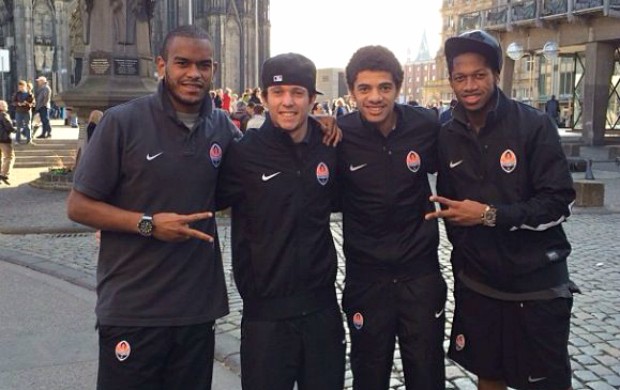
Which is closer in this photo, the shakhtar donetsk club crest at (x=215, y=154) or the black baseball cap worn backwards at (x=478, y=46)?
the shakhtar donetsk club crest at (x=215, y=154)

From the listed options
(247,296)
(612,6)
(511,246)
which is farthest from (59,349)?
(612,6)

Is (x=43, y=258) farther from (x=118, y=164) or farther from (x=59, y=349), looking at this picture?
(x=118, y=164)

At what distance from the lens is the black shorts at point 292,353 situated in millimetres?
2988

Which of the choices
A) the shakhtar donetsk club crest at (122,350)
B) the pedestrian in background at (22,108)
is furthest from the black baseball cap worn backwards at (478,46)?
the pedestrian in background at (22,108)

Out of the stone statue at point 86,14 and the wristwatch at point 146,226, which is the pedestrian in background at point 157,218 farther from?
the stone statue at point 86,14

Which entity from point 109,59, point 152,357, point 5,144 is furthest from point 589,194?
point 5,144

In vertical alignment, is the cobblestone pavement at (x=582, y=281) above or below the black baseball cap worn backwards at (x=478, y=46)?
below

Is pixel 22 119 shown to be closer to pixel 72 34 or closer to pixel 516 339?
pixel 516 339

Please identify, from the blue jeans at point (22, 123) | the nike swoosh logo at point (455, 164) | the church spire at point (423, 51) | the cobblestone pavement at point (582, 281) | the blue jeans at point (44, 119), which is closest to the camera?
the nike swoosh logo at point (455, 164)

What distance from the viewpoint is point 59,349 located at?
4.96 metres

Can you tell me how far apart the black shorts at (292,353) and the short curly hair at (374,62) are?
1184 mm

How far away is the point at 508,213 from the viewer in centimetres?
292

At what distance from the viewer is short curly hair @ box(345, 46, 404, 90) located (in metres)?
3.14

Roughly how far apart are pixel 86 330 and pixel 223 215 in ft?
18.0
